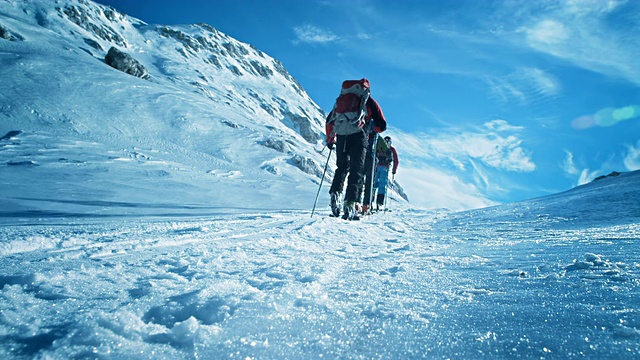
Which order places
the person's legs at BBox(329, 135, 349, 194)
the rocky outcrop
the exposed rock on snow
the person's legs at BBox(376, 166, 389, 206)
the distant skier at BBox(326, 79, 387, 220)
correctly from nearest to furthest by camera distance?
the distant skier at BBox(326, 79, 387, 220), the person's legs at BBox(329, 135, 349, 194), the person's legs at BBox(376, 166, 389, 206), the rocky outcrop, the exposed rock on snow

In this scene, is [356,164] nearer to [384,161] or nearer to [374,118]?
[374,118]

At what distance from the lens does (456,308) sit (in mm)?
966

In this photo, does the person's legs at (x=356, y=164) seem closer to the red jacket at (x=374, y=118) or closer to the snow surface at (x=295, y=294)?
the red jacket at (x=374, y=118)

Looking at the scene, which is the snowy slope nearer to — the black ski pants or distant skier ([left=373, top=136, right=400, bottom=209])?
the black ski pants

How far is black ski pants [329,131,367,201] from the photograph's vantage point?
15.9 feet

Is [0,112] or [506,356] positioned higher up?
[0,112]

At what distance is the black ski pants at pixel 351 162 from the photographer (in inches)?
191

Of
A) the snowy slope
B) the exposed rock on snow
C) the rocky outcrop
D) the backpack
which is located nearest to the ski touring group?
the backpack

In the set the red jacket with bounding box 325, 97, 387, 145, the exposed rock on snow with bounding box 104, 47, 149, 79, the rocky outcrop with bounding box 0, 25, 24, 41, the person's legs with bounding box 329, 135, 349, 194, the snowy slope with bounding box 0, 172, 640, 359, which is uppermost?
the exposed rock on snow with bounding box 104, 47, 149, 79

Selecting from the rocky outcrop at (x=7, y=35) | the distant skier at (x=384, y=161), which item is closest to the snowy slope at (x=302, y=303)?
the distant skier at (x=384, y=161)

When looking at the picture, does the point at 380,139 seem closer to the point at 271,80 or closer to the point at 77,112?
the point at 77,112

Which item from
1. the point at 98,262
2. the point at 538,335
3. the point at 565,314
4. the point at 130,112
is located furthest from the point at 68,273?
the point at 130,112

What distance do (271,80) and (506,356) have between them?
96.5 metres

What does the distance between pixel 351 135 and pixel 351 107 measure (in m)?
0.44
